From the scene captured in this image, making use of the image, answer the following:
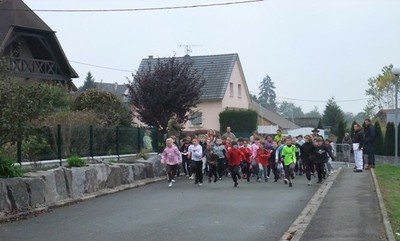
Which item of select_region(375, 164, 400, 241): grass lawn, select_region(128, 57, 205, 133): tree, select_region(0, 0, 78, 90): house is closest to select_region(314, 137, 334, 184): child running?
select_region(375, 164, 400, 241): grass lawn

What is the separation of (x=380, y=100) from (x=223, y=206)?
6136 centimetres

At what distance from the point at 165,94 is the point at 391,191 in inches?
594

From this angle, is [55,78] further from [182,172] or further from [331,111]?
[331,111]

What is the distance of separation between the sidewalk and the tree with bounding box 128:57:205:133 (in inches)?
519

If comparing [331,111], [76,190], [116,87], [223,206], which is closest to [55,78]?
[76,190]

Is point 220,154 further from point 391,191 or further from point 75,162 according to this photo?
point 391,191

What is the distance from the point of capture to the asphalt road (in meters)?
11.7

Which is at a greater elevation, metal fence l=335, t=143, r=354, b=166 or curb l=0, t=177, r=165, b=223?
metal fence l=335, t=143, r=354, b=166

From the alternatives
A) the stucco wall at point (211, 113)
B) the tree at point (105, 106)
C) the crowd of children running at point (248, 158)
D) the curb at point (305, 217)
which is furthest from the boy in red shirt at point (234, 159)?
the stucco wall at point (211, 113)

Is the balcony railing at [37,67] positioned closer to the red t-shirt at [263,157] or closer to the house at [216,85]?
the house at [216,85]

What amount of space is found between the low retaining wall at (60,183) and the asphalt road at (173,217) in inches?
19.5

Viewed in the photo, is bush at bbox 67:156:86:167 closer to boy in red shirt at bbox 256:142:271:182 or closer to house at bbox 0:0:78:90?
boy in red shirt at bbox 256:142:271:182

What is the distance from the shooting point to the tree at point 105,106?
2786cm

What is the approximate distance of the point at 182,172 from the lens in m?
27.5
